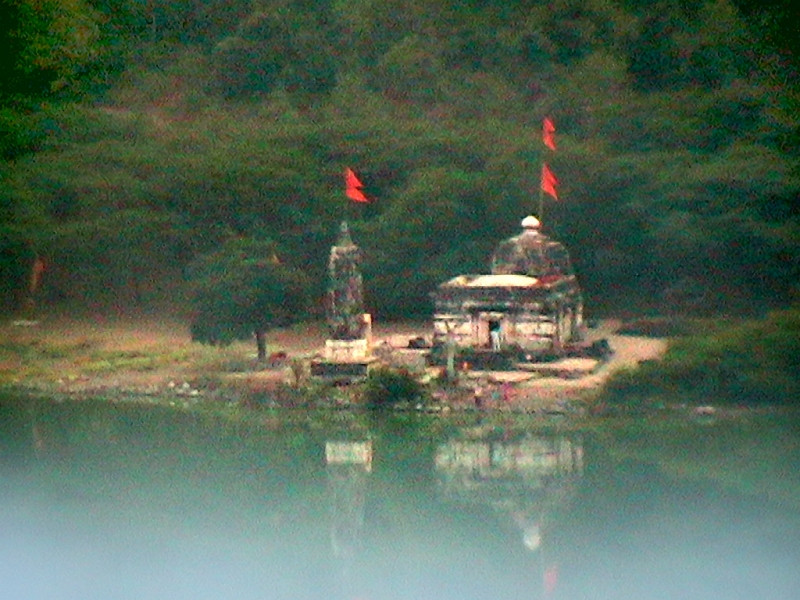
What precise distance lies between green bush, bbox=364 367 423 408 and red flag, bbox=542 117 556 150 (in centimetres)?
177

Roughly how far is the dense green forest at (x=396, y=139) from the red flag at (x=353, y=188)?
0.18ft

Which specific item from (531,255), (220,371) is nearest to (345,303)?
(220,371)

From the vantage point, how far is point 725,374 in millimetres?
8828

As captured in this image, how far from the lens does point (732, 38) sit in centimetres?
942

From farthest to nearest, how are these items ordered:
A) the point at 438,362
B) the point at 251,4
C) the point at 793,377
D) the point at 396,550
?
the point at 251,4 < the point at 438,362 < the point at 793,377 < the point at 396,550

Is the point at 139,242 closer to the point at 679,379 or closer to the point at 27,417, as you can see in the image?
the point at 27,417

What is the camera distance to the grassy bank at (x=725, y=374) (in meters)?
8.82

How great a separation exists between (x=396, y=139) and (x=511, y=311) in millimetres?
1235

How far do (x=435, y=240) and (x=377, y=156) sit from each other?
64 centimetres

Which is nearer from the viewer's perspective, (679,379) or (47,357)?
(679,379)

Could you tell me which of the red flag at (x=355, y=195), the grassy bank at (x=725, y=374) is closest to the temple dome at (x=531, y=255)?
the red flag at (x=355, y=195)

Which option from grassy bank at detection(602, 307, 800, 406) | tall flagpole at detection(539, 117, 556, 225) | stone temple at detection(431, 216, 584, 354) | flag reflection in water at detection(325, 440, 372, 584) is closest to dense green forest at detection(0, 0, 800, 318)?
tall flagpole at detection(539, 117, 556, 225)

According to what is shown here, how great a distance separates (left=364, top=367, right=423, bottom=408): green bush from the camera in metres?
9.05

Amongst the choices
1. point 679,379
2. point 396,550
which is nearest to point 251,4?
point 679,379
